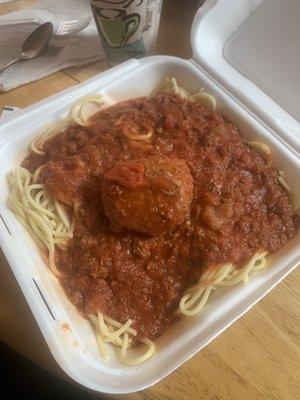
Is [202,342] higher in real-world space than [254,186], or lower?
lower

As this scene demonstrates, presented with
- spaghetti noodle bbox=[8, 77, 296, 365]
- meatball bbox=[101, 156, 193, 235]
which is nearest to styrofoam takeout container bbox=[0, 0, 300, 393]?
spaghetti noodle bbox=[8, 77, 296, 365]

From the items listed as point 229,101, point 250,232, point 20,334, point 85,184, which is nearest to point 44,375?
point 20,334

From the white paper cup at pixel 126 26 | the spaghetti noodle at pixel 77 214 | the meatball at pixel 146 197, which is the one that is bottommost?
the spaghetti noodle at pixel 77 214

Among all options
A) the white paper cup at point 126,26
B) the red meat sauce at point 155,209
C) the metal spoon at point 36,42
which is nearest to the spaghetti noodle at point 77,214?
the red meat sauce at point 155,209

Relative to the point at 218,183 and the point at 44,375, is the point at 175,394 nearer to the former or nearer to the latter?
the point at 218,183

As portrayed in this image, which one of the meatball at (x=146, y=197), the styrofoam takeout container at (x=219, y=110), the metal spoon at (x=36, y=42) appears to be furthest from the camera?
the metal spoon at (x=36, y=42)

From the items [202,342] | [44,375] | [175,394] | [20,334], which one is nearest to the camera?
[202,342]

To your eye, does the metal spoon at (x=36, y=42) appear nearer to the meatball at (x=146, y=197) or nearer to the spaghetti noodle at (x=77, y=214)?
the spaghetti noodle at (x=77, y=214)

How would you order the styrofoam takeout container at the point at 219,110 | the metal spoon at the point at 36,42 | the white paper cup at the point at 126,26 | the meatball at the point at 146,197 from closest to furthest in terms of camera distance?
the styrofoam takeout container at the point at 219,110
the meatball at the point at 146,197
the white paper cup at the point at 126,26
the metal spoon at the point at 36,42
